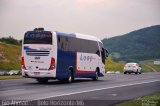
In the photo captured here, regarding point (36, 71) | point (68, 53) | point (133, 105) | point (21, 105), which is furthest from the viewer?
point (68, 53)

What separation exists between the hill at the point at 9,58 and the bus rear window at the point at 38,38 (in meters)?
30.6

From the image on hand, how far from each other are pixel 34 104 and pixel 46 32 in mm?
15115

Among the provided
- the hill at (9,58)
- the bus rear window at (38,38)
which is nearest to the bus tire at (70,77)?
the bus rear window at (38,38)

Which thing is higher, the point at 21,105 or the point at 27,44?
the point at 27,44

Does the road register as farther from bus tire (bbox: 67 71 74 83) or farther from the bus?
bus tire (bbox: 67 71 74 83)

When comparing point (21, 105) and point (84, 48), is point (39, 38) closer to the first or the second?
point (84, 48)

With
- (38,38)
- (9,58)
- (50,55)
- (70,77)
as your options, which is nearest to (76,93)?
(50,55)

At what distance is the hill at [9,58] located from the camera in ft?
210

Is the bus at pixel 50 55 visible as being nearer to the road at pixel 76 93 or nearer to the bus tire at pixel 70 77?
the bus tire at pixel 70 77

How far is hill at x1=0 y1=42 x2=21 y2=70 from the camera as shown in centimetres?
6387

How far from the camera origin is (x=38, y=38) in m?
31.1

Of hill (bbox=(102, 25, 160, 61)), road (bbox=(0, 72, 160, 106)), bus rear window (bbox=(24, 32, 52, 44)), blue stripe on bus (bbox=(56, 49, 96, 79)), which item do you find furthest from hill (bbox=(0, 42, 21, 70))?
road (bbox=(0, 72, 160, 106))

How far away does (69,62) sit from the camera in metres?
33.2

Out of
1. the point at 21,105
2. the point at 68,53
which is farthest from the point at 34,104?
the point at 68,53
